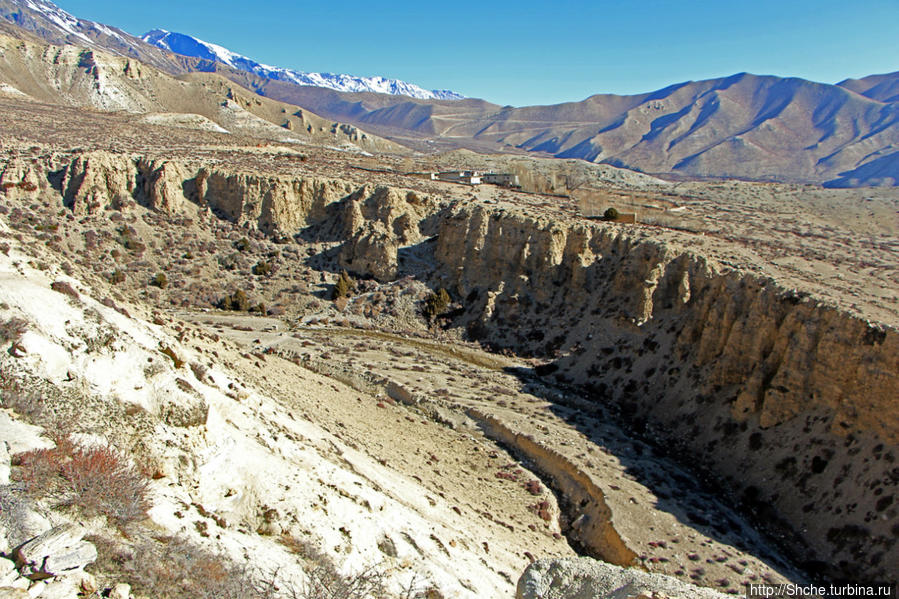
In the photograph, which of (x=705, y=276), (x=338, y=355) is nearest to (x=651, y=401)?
(x=705, y=276)

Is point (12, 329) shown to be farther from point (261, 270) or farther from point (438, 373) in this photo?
point (261, 270)

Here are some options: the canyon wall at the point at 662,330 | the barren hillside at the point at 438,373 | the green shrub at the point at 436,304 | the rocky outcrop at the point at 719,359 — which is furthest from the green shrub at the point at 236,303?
the rocky outcrop at the point at 719,359

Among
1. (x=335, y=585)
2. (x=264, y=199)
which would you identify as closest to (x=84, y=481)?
(x=335, y=585)

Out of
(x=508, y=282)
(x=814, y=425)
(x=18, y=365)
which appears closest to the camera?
(x=18, y=365)

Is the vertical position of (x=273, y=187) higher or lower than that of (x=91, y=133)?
lower

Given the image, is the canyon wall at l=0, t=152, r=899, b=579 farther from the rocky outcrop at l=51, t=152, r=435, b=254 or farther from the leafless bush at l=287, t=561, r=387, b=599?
the leafless bush at l=287, t=561, r=387, b=599

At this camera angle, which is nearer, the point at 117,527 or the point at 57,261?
the point at 117,527

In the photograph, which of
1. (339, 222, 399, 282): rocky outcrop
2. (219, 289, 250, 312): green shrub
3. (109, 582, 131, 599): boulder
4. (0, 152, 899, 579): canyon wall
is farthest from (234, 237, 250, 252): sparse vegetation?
(109, 582, 131, 599): boulder

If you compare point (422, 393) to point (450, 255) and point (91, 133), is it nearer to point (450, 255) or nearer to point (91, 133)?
point (450, 255)
